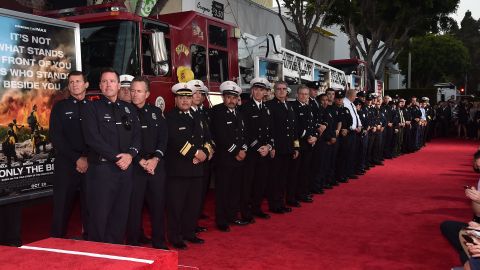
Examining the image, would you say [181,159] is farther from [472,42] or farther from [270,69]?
[472,42]

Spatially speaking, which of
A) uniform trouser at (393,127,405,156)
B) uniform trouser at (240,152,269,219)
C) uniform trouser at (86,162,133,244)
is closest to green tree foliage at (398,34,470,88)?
uniform trouser at (393,127,405,156)

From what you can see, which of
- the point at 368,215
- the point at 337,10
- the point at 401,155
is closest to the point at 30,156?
the point at 368,215

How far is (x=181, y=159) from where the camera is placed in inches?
206

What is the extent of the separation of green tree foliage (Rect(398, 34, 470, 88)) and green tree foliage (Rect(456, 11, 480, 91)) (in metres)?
19.3

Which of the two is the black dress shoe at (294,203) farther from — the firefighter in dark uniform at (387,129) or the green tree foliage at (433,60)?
the green tree foliage at (433,60)

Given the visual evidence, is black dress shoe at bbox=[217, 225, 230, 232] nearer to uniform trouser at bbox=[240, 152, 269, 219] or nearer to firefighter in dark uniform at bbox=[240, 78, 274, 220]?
firefighter in dark uniform at bbox=[240, 78, 274, 220]

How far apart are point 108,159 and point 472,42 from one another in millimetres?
86767

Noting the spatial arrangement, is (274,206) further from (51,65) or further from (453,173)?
(453,173)

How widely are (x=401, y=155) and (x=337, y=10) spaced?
9024 mm

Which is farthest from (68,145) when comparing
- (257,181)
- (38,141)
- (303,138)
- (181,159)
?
(303,138)

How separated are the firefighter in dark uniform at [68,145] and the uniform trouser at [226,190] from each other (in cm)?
181

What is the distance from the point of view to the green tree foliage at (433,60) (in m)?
52.3

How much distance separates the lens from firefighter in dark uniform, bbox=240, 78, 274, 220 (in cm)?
637

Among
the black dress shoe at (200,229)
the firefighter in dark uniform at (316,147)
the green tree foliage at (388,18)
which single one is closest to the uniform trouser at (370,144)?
the firefighter in dark uniform at (316,147)
